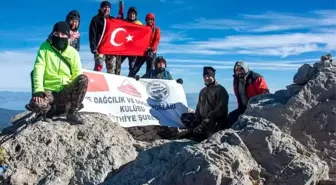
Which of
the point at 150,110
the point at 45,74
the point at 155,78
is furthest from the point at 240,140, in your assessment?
the point at 155,78

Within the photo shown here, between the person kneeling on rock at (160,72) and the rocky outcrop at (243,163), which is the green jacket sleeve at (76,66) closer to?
the rocky outcrop at (243,163)

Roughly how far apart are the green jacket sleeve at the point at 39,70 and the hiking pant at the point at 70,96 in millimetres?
246

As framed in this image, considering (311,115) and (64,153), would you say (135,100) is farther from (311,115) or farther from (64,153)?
(311,115)

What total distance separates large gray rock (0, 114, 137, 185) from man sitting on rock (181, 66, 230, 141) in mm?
2117

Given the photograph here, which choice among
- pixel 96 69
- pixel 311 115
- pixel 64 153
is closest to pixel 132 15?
pixel 96 69

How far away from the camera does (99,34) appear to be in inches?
478

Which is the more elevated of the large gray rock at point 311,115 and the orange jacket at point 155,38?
the orange jacket at point 155,38

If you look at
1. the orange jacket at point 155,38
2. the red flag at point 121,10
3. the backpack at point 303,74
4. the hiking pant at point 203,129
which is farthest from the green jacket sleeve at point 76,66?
the orange jacket at point 155,38

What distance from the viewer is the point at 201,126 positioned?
10180 mm

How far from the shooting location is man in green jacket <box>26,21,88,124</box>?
26.8 feet

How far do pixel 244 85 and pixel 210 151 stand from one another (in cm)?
474

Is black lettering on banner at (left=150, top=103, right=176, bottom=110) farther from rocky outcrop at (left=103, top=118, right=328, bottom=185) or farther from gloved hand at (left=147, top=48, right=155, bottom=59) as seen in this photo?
rocky outcrop at (left=103, top=118, right=328, bottom=185)

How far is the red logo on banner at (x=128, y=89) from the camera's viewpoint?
11102mm

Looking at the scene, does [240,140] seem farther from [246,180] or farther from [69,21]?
[69,21]
